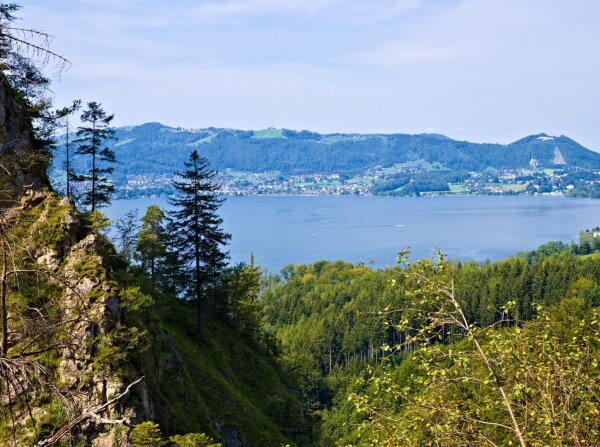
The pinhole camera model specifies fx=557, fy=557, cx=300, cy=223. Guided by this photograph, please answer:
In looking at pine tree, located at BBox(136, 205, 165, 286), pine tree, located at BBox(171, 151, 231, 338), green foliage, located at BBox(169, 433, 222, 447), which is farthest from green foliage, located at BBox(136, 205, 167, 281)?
green foliage, located at BBox(169, 433, 222, 447)

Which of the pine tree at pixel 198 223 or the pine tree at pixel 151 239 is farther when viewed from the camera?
the pine tree at pixel 151 239

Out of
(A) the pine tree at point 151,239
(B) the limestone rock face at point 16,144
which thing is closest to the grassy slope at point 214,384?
(A) the pine tree at point 151,239

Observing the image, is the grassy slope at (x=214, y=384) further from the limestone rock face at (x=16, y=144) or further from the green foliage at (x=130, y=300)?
the limestone rock face at (x=16, y=144)

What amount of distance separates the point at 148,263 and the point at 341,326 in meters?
73.1

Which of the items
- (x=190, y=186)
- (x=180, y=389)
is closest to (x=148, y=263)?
(x=190, y=186)

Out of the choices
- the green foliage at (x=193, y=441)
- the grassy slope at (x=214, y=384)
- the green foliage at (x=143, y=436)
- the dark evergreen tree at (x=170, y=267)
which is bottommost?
the grassy slope at (x=214, y=384)

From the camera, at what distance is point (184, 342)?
32875 millimetres

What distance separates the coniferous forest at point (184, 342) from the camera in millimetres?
7363

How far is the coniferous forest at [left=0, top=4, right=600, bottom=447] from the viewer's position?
736 cm

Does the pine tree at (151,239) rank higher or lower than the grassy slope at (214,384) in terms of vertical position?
higher

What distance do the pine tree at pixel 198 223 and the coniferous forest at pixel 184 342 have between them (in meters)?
0.12

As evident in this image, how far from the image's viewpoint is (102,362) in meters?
17.5

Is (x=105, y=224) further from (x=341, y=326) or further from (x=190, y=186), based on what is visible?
(x=341, y=326)

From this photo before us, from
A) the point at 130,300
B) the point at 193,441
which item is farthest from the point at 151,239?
the point at 193,441
